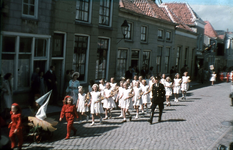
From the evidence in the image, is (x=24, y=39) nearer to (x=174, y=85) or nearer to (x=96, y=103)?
(x=96, y=103)

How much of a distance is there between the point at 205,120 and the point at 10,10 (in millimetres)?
9147

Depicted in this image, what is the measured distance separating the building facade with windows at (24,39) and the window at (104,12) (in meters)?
4.26

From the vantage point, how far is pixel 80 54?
1485 cm

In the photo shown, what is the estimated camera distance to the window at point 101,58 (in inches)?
644

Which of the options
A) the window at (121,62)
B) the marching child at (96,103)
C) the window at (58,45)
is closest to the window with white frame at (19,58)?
the window at (58,45)

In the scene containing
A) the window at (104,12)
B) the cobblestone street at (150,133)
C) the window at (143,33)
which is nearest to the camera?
the cobblestone street at (150,133)

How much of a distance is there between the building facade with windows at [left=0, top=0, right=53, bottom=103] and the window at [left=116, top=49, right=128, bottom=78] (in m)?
7.19

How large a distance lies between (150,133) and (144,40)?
46.8 ft

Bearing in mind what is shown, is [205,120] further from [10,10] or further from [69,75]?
[10,10]

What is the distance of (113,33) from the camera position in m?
17.2

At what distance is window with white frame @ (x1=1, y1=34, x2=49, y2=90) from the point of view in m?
10.6

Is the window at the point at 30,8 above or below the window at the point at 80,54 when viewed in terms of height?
above

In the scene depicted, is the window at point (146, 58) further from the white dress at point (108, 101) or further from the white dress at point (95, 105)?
Answer: the white dress at point (95, 105)

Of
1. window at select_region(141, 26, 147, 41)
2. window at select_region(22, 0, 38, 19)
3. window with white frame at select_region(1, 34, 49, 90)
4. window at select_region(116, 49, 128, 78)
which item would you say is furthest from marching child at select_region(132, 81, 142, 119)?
window at select_region(141, 26, 147, 41)
